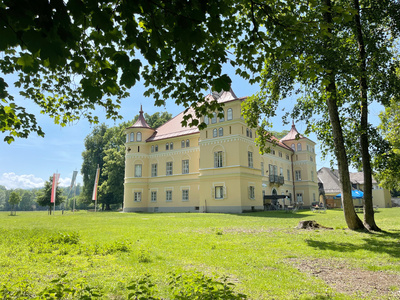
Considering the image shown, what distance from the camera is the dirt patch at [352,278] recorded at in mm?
4520

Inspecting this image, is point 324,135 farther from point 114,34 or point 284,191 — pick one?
point 284,191

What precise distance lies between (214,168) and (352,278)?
85.2 feet

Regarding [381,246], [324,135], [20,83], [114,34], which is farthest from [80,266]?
[324,135]

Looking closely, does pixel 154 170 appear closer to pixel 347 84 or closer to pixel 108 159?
pixel 108 159

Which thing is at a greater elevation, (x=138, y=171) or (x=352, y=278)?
(x=138, y=171)

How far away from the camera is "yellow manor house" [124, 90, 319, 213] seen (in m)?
30.3

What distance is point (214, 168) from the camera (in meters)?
31.2

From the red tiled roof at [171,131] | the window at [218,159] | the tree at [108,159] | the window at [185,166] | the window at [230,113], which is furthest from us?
the tree at [108,159]

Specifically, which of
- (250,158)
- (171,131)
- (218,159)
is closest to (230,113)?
(218,159)

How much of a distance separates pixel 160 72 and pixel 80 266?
14.1ft

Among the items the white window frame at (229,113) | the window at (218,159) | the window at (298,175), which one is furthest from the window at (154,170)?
the window at (298,175)

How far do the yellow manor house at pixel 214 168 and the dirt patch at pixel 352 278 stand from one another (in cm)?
2315

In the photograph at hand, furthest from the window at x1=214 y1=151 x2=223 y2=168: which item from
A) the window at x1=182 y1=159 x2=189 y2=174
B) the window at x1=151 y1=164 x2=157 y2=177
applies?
the window at x1=151 y1=164 x2=157 y2=177

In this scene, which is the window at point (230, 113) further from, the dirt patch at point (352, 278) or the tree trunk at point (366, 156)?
the dirt patch at point (352, 278)
